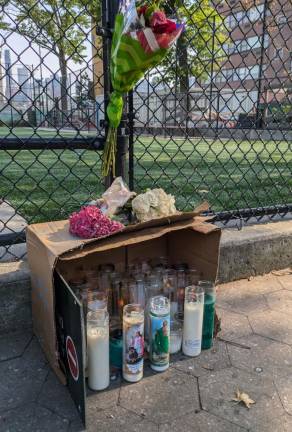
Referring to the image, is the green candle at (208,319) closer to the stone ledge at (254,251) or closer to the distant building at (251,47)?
the stone ledge at (254,251)

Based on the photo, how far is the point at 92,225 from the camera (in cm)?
175

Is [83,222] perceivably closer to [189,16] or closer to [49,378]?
[49,378]

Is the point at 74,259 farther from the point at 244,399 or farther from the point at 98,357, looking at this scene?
the point at 244,399

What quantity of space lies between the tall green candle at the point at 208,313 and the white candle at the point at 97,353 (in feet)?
1.78

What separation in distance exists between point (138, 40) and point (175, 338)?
139 cm

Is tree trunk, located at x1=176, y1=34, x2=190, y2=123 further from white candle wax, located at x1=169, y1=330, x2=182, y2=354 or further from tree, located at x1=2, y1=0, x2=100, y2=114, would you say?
white candle wax, located at x1=169, y1=330, x2=182, y2=354

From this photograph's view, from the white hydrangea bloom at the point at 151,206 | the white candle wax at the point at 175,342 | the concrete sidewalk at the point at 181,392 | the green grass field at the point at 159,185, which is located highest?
the white hydrangea bloom at the point at 151,206

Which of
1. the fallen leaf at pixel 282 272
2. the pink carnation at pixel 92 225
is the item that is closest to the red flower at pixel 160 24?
the pink carnation at pixel 92 225

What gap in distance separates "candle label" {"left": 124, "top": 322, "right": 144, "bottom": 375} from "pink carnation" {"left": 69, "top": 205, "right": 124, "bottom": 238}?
416 millimetres

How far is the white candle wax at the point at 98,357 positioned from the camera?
164 cm

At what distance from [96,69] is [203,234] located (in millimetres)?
1352

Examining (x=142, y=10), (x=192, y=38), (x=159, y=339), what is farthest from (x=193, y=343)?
(x=192, y=38)

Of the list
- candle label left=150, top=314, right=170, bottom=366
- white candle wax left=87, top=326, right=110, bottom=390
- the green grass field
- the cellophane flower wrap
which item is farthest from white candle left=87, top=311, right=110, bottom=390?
the green grass field

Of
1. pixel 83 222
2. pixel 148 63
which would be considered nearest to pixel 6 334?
pixel 83 222
